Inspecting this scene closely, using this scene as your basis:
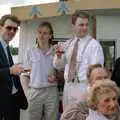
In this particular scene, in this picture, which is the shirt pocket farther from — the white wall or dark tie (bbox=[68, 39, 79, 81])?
the white wall

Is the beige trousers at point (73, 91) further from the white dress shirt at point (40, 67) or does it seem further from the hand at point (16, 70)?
the hand at point (16, 70)

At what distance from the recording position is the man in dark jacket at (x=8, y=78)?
342 centimetres

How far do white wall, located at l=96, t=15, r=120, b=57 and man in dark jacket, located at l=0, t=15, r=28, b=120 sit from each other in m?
1.21

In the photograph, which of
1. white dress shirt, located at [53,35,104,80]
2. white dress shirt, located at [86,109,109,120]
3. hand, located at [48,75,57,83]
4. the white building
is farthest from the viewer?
the white building

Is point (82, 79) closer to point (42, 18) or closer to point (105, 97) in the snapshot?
point (105, 97)

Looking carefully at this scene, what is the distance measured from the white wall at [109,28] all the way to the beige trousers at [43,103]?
895 millimetres

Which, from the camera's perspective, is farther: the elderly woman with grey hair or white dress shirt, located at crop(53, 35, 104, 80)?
white dress shirt, located at crop(53, 35, 104, 80)

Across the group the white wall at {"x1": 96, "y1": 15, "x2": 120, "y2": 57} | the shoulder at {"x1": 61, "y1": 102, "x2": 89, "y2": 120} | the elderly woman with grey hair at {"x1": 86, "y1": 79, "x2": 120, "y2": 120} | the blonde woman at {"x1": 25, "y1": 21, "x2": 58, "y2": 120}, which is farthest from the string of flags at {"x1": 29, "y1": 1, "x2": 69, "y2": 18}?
the elderly woman with grey hair at {"x1": 86, "y1": 79, "x2": 120, "y2": 120}

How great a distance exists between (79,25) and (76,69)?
39cm

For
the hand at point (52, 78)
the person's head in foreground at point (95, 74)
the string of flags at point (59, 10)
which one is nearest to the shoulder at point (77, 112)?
the person's head in foreground at point (95, 74)

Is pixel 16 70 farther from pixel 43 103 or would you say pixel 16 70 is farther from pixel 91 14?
pixel 91 14

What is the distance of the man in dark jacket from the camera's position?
11.2ft

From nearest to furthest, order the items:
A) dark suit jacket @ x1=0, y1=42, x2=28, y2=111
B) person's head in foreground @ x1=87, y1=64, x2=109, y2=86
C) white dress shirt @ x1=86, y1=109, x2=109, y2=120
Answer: white dress shirt @ x1=86, y1=109, x2=109, y2=120, person's head in foreground @ x1=87, y1=64, x2=109, y2=86, dark suit jacket @ x1=0, y1=42, x2=28, y2=111

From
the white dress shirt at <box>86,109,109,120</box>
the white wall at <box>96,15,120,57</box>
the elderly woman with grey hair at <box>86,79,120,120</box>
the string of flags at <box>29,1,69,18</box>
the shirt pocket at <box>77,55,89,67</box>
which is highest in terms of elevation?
the string of flags at <box>29,1,69,18</box>
